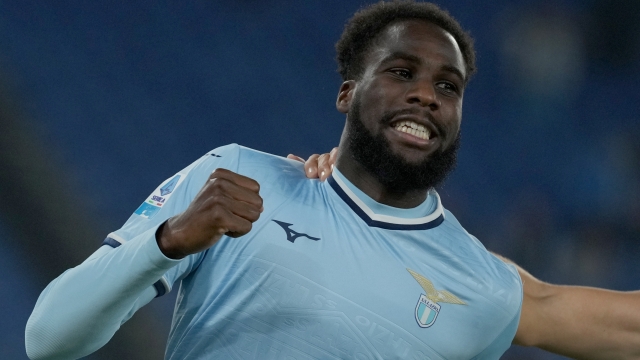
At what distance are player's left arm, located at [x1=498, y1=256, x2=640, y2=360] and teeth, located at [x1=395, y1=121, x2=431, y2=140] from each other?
1.56 ft

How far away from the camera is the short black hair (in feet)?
7.62

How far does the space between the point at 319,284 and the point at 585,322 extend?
0.79 m

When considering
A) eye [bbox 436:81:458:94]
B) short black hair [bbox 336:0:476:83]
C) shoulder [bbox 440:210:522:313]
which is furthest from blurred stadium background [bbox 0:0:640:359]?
eye [bbox 436:81:458:94]

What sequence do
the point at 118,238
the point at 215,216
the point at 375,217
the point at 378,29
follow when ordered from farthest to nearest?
the point at 378,29 → the point at 375,217 → the point at 118,238 → the point at 215,216

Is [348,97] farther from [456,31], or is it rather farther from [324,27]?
[324,27]

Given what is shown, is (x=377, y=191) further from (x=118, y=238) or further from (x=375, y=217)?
(x=118, y=238)

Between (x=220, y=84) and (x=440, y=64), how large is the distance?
285cm

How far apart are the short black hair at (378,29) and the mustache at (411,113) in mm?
251

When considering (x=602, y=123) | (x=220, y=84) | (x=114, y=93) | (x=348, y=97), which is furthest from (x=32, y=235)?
(x=602, y=123)

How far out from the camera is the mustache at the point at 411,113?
204cm

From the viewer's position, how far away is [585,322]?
2135 mm

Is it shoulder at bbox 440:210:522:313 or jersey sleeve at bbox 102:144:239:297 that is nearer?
jersey sleeve at bbox 102:144:239:297

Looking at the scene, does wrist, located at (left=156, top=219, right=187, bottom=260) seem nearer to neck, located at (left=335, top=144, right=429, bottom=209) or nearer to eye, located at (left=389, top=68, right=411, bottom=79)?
neck, located at (left=335, top=144, right=429, bottom=209)

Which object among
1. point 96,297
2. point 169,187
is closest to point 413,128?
point 169,187
